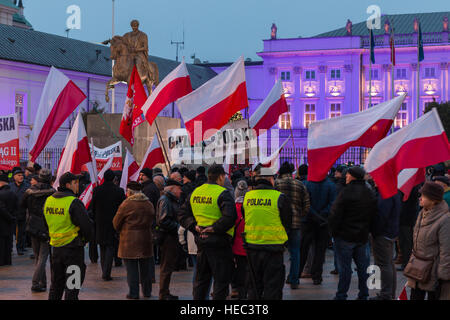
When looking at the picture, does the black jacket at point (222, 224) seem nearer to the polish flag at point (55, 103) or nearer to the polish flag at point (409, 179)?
the polish flag at point (409, 179)

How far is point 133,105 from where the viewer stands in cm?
1395

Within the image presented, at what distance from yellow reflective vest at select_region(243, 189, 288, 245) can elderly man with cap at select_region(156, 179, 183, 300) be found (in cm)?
175

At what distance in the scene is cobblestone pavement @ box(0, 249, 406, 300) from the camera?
34.1ft

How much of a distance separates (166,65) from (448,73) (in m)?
23.3

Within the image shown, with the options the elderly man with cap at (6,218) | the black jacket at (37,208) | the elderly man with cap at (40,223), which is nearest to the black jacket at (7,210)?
the elderly man with cap at (6,218)

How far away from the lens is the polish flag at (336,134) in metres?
8.88

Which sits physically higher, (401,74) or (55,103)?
(401,74)

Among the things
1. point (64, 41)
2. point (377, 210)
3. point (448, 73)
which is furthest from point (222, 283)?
point (448, 73)

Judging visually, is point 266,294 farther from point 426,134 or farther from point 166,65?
point 166,65

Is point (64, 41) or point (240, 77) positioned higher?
point (64, 41)

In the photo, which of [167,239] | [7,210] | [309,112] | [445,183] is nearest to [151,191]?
[167,239]

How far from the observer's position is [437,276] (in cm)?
724

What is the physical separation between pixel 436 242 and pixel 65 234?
4164 mm

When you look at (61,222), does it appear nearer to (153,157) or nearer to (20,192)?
(153,157)
